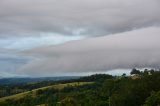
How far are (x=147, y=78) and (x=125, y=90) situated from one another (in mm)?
15194

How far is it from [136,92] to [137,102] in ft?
15.7

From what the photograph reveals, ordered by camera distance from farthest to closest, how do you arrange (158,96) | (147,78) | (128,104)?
(147,78) → (128,104) → (158,96)

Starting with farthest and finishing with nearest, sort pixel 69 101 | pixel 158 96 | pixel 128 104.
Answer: pixel 128 104
pixel 158 96
pixel 69 101

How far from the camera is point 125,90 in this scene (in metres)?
182

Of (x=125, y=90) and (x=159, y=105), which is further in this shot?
(x=125, y=90)

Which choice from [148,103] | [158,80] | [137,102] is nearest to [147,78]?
[158,80]

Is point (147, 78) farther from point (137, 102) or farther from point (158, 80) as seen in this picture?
point (137, 102)

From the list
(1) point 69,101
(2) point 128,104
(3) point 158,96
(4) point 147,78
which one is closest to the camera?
(1) point 69,101

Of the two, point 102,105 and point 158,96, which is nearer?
point 158,96

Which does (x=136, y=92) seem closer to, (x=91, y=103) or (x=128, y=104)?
(x=128, y=104)

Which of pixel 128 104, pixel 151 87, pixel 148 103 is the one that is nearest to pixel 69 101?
pixel 148 103

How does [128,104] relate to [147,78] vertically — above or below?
below

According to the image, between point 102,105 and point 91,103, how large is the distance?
17.8 feet

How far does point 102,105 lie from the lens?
595ft
